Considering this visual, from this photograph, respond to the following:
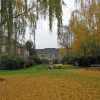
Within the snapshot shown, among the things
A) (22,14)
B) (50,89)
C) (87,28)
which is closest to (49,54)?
(87,28)

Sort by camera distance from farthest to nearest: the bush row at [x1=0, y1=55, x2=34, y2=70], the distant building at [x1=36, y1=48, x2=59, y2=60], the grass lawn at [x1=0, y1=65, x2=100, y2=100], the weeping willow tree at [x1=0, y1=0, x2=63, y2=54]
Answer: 1. the distant building at [x1=36, y1=48, x2=59, y2=60]
2. the bush row at [x1=0, y1=55, x2=34, y2=70]
3. the weeping willow tree at [x1=0, y1=0, x2=63, y2=54]
4. the grass lawn at [x1=0, y1=65, x2=100, y2=100]

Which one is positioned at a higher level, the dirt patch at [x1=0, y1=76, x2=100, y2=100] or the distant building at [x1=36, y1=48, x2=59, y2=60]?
the distant building at [x1=36, y1=48, x2=59, y2=60]

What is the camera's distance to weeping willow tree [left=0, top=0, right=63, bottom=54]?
54.5ft

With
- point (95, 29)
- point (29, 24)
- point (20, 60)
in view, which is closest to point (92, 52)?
point (95, 29)

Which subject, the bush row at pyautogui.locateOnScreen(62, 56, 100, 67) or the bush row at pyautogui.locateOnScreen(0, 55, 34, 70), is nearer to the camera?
the bush row at pyautogui.locateOnScreen(0, 55, 34, 70)

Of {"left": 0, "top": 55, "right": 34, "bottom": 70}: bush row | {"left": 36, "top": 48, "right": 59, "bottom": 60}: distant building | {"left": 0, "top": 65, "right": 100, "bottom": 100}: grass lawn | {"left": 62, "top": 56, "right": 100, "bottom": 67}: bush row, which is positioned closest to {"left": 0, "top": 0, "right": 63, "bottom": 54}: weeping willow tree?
{"left": 0, "top": 65, "right": 100, "bottom": 100}: grass lawn

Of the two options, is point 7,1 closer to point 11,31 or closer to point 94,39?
point 11,31

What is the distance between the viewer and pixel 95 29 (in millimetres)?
40375

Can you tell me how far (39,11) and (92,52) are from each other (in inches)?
1196

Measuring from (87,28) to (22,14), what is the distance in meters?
25.2

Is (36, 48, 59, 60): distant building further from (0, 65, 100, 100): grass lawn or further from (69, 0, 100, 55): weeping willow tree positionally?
(0, 65, 100, 100): grass lawn

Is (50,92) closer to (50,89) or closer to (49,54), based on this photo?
(50,89)

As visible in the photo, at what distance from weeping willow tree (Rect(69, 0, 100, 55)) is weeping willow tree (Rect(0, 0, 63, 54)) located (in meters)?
19.7

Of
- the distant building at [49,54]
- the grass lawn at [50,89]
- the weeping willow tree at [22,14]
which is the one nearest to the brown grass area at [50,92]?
the grass lawn at [50,89]
